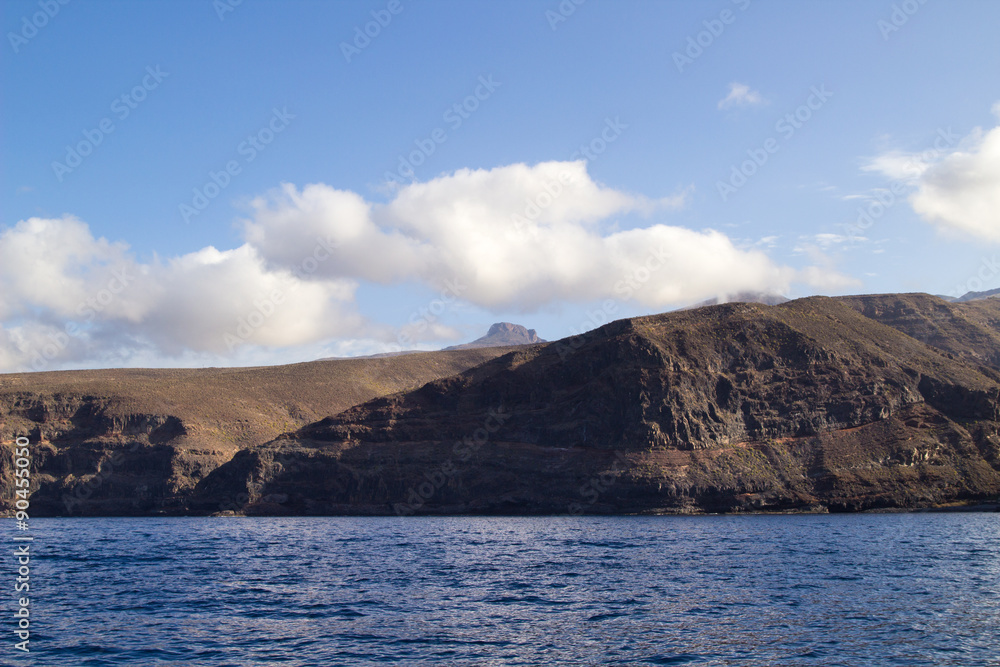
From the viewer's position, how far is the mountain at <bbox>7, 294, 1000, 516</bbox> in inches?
5172

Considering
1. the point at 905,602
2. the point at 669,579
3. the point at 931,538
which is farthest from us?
the point at 931,538

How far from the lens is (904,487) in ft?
419

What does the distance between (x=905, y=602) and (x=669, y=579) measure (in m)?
13.8

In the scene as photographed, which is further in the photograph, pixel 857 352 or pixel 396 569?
pixel 857 352

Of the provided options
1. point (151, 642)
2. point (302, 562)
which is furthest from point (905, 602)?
point (302, 562)

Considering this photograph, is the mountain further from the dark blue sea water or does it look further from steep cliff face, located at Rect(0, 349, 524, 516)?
the dark blue sea water

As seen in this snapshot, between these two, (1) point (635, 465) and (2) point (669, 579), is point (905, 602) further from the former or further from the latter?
(1) point (635, 465)

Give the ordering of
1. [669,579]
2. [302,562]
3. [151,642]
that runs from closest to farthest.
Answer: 1. [151,642]
2. [669,579]
3. [302,562]

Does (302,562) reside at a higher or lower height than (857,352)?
lower

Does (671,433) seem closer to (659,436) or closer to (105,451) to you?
(659,436)

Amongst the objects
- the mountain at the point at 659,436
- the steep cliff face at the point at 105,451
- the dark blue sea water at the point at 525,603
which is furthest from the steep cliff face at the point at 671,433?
the dark blue sea water at the point at 525,603

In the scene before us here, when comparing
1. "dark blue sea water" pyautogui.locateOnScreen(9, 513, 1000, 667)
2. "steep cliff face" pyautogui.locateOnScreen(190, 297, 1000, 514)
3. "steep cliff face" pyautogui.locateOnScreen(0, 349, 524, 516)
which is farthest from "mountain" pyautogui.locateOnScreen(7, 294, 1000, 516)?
"dark blue sea water" pyautogui.locateOnScreen(9, 513, 1000, 667)

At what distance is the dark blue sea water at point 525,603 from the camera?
99.6ft

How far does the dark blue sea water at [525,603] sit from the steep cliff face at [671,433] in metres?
57.8
